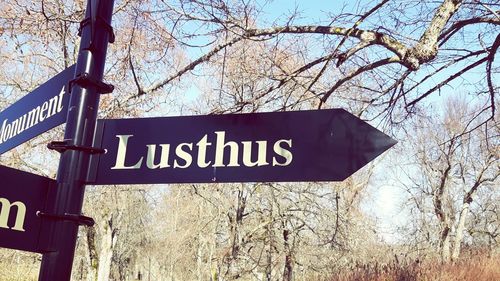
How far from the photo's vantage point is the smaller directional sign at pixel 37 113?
1.93 metres

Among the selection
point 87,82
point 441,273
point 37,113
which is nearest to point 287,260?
point 441,273

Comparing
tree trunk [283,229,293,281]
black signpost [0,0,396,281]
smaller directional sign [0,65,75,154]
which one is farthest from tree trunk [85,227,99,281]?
black signpost [0,0,396,281]

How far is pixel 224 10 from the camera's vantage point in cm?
329

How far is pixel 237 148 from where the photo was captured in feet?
5.95

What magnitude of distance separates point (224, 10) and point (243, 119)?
1.62 meters

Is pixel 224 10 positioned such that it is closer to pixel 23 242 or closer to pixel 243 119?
pixel 243 119

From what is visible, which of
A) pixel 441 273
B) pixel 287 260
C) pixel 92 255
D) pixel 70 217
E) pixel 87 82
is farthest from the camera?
pixel 287 260

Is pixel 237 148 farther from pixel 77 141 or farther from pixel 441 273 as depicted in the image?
pixel 441 273

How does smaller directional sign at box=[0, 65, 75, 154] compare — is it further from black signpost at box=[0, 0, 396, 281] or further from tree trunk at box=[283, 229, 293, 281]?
tree trunk at box=[283, 229, 293, 281]

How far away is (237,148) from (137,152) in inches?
14.7

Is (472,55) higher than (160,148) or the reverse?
higher

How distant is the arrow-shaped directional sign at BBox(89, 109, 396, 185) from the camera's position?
1732 mm

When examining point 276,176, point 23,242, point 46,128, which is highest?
point 46,128

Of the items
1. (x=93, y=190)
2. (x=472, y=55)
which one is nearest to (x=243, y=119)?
(x=472, y=55)
